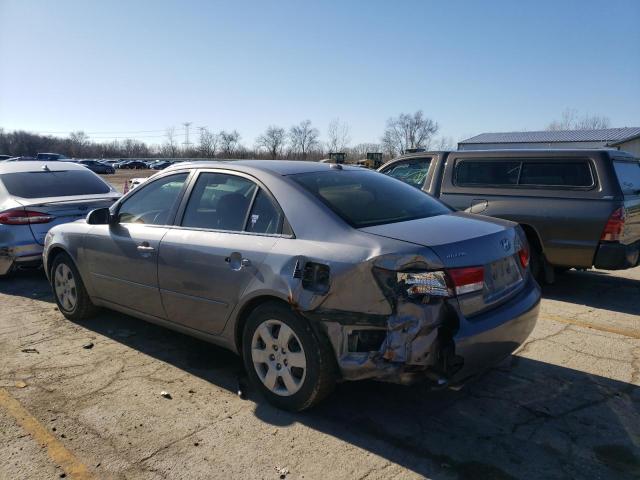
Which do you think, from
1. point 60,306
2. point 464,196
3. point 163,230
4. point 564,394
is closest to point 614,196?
point 464,196

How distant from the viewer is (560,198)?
6.07 m

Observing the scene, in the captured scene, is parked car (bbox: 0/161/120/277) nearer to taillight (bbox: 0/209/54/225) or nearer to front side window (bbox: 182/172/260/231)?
taillight (bbox: 0/209/54/225)

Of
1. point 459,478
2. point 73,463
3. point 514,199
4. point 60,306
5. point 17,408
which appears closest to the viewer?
point 459,478

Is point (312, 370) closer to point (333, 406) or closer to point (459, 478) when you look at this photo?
point (333, 406)

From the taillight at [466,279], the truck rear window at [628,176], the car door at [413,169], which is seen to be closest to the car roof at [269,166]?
the taillight at [466,279]

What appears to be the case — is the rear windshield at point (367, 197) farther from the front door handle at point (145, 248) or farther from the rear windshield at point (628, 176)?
the rear windshield at point (628, 176)

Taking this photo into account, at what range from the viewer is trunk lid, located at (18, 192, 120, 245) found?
637cm

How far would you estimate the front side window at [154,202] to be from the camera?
4125mm

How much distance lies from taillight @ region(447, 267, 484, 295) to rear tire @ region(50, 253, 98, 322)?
12.2ft

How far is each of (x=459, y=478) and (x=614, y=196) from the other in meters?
4.41

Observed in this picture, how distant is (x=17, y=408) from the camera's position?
338cm

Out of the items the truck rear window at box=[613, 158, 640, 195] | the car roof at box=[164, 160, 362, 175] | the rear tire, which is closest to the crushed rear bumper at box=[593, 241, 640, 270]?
the truck rear window at box=[613, 158, 640, 195]

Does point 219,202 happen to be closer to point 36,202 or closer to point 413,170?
point 36,202

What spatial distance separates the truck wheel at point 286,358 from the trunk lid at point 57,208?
4.28 m
